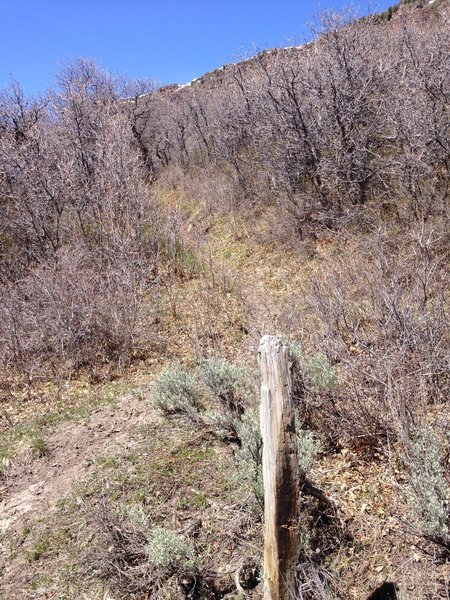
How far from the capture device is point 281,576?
2.62 m

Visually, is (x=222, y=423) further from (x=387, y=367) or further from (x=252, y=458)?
(x=387, y=367)

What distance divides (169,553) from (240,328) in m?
4.47

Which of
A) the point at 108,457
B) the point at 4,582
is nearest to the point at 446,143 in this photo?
the point at 108,457

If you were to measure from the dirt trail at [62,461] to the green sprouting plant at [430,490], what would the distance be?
3.02 meters

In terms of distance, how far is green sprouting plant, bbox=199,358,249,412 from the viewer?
479cm

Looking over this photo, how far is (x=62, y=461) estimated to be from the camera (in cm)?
490

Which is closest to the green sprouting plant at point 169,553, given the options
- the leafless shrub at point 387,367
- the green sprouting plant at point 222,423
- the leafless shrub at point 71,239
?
the green sprouting plant at point 222,423

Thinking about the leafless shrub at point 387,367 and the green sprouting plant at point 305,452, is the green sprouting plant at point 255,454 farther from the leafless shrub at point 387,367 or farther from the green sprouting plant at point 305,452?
the leafless shrub at point 387,367

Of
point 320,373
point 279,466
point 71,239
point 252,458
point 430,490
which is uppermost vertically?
point 71,239

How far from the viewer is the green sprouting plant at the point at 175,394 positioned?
5.05 meters

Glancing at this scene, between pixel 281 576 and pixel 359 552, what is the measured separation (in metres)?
0.85

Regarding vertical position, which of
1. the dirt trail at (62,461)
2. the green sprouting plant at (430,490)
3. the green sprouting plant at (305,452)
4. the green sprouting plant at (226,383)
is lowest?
the green sprouting plant at (430,490)

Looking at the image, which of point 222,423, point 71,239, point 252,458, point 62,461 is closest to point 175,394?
point 222,423

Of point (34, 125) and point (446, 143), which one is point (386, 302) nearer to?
point (446, 143)
